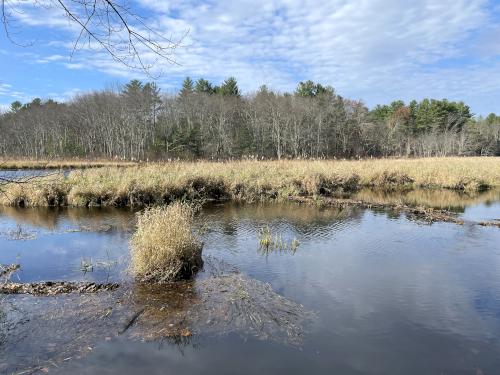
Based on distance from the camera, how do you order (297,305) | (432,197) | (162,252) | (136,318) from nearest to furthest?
(136,318)
(297,305)
(162,252)
(432,197)

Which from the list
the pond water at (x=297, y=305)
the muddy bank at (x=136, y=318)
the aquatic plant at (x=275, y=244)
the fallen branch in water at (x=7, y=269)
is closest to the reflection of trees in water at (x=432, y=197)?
the pond water at (x=297, y=305)

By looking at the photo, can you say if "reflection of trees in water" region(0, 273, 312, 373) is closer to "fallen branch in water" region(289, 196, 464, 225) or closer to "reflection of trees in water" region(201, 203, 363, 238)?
"reflection of trees in water" region(201, 203, 363, 238)

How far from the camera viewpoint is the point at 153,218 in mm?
9219

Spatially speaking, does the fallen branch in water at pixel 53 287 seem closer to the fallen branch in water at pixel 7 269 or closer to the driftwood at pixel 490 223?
the fallen branch in water at pixel 7 269

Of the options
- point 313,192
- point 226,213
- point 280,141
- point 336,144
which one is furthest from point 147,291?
point 336,144

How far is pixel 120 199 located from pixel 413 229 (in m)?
11.8

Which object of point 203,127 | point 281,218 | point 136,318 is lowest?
point 136,318

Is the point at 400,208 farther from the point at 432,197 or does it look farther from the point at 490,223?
the point at 432,197

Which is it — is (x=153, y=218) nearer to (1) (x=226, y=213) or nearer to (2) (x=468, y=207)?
(1) (x=226, y=213)

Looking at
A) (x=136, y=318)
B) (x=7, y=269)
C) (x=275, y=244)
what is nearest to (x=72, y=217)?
(x=7, y=269)

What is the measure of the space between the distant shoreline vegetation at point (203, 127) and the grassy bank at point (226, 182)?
3080cm

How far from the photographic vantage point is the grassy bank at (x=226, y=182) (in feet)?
60.2

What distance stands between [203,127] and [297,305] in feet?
191

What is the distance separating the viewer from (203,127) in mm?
64062
